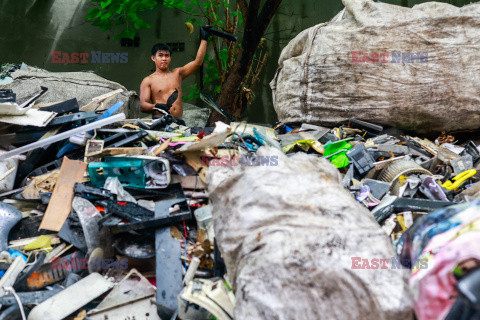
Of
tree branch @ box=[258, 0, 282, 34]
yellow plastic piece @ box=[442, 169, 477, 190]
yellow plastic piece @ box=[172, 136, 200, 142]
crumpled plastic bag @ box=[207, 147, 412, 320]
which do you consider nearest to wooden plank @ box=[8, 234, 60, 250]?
yellow plastic piece @ box=[172, 136, 200, 142]

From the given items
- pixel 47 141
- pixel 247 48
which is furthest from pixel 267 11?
pixel 47 141

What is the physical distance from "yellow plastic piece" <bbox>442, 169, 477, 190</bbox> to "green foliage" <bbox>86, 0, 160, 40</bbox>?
4.16 m

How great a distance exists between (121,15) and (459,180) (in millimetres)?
4947

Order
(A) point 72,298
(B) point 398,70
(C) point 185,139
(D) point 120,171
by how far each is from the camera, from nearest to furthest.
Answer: (A) point 72,298
(D) point 120,171
(C) point 185,139
(B) point 398,70

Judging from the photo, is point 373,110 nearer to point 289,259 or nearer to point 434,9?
point 434,9

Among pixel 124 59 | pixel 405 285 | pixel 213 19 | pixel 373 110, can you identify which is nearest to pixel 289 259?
pixel 405 285

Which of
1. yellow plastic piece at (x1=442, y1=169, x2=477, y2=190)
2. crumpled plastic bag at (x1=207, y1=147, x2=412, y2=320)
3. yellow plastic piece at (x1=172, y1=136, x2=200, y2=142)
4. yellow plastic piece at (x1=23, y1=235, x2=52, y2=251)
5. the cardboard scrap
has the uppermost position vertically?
crumpled plastic bag at (x1=207, y1=147, x2=412, y2=320)

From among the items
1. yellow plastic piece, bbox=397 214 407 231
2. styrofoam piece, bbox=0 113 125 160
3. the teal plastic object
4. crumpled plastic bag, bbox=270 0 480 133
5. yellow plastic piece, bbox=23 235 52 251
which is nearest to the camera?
yellow plastic piece, bbox=397 214 407 231

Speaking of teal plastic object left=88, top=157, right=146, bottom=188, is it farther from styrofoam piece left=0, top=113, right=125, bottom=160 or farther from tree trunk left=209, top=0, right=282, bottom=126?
tree trunk left=209, top=0, right=282, bottom=126

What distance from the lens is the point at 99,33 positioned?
618 centimetres

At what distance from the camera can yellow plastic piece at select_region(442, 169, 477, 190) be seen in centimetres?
288

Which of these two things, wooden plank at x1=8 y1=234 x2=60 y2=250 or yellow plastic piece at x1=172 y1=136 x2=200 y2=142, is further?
yellow plastic piece at x1=172 y1=136 x2=200 y2=142

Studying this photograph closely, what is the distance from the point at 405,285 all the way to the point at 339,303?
0.72 feet

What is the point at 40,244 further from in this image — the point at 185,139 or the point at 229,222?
the point at 229,222
